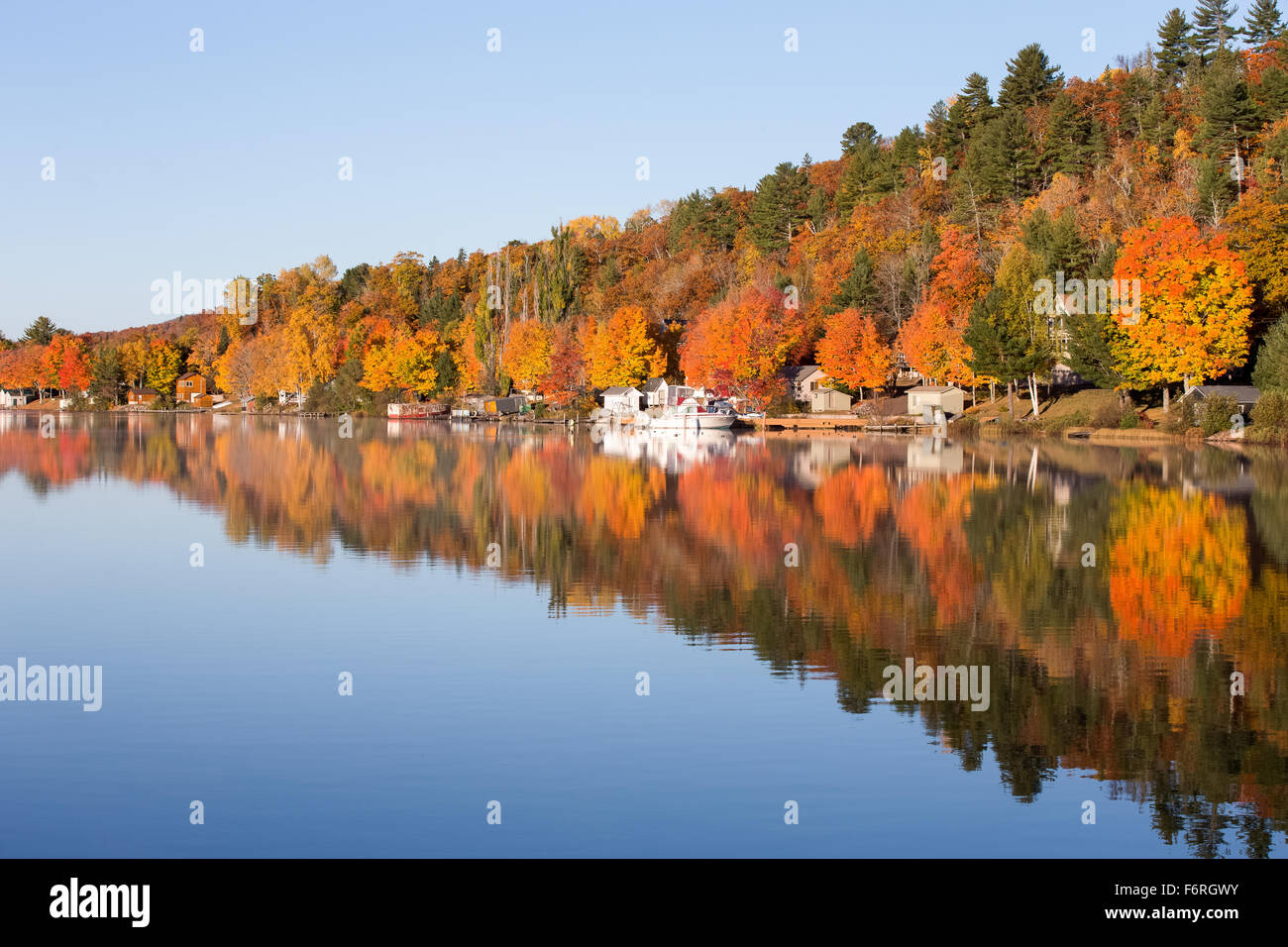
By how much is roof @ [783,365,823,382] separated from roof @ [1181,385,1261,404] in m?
41.9

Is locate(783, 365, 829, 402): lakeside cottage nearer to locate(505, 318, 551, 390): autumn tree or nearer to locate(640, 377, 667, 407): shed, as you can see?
locate(640, 377, 667, 407): shed

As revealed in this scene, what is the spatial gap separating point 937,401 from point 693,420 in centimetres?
1965

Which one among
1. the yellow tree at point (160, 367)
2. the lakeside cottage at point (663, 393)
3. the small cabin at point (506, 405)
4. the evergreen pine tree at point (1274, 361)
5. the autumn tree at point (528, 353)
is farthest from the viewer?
the yellow tree at point (160, 367)

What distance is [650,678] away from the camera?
57.3ft

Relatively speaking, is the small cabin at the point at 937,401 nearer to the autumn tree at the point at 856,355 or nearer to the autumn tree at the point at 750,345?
the autumn tree at the point at 856,355

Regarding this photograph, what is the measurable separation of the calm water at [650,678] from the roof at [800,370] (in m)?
74.5

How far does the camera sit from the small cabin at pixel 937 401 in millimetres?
95000

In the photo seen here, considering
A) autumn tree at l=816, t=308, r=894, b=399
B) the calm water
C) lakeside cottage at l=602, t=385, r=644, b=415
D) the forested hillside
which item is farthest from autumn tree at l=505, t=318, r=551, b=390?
the calm water

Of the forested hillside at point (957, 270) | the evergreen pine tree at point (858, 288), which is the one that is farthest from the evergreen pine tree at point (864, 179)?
the evergreen pine tree at point (858, 288)
